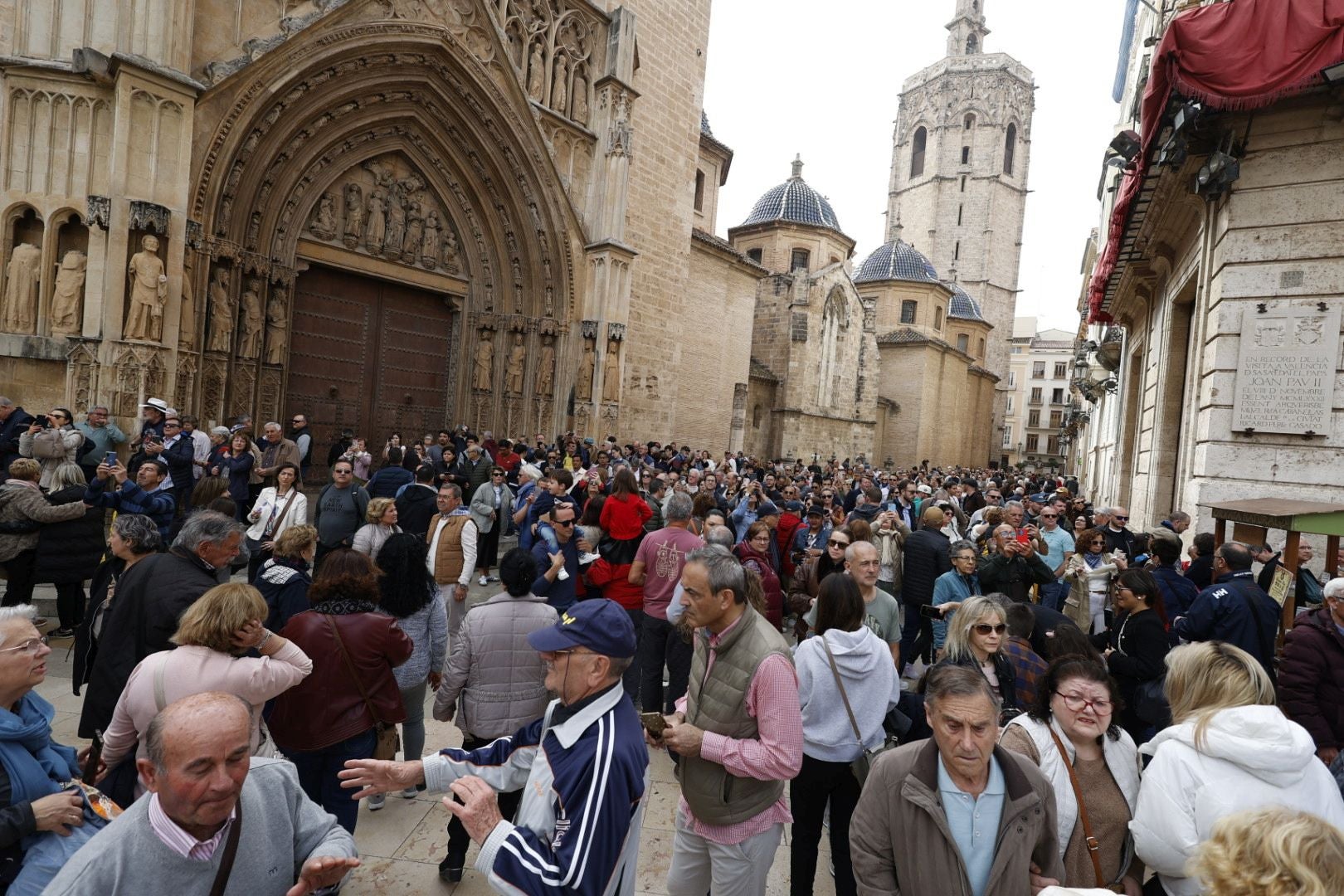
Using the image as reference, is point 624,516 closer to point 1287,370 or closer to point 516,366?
point 1287,370

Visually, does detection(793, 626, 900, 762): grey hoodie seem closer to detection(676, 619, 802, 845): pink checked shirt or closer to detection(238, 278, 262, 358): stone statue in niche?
detection(676, 619, 802, 845): pink checked shirt

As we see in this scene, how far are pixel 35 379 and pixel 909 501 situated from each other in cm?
1220

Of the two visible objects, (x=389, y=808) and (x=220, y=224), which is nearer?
(x=389, y=808)

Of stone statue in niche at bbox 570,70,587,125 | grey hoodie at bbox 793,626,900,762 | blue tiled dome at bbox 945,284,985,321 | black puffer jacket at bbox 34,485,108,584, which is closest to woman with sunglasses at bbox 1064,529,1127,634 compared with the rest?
grey hoodie at bbox 793,626,900,762

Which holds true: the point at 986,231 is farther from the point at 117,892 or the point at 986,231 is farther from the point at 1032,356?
the point at 117,892

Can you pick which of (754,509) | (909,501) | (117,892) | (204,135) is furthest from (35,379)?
(909,501)

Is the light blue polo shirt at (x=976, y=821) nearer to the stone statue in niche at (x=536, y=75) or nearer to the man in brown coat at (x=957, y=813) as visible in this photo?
the man in brown coat at (x=957, y=813)

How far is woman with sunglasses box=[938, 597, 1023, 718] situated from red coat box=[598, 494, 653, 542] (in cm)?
269

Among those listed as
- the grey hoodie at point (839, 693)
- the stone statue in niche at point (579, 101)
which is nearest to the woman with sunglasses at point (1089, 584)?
the grey hoodie at point (839, 693)

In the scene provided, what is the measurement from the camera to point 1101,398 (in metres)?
19.8

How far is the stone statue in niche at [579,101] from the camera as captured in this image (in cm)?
1504

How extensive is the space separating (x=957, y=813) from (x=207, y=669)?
261 cm

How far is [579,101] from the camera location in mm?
15156

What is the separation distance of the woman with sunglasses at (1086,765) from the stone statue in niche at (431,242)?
46.1 ft
